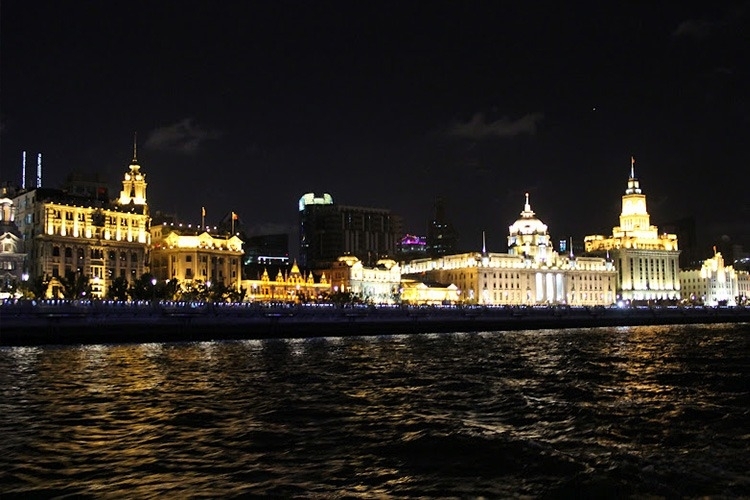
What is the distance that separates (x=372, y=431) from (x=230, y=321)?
208ft

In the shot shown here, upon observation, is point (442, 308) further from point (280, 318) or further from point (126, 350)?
point (126, 350)

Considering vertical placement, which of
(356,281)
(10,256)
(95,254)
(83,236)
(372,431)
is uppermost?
(83,236)

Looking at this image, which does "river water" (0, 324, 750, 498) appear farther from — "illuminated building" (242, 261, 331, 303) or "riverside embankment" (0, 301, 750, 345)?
"illuminated building" (242, 261, 331, 303)

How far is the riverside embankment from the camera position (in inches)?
2820

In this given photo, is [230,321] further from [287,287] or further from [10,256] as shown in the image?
[287,287]

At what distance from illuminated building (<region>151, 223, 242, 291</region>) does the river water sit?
338 ft

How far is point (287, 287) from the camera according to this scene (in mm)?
173250

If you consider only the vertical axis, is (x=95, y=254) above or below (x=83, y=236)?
below

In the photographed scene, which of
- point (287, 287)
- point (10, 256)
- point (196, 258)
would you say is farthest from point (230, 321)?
point (287, 287)

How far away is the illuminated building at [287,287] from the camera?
165000 mm

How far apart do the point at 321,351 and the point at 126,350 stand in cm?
1584

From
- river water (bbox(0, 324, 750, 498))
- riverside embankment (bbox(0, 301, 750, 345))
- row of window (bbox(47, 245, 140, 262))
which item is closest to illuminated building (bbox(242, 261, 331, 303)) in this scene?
row of window (bbox(47, 245, 140, 262))

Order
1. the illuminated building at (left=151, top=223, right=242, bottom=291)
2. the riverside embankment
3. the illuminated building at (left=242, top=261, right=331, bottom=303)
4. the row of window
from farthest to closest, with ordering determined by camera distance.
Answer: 1. the illuminated building at (left=242, top=261, right=331, bottom=303)
2. the illuminated building at (left=151, top=223, right=242, bottom=291)
3. the row of window
4. the riverside embankment

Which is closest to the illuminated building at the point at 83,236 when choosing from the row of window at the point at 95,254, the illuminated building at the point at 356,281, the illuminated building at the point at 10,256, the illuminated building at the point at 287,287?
the row of window at the point at 95,254
